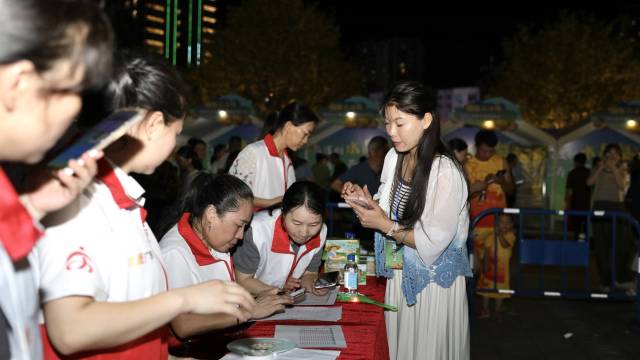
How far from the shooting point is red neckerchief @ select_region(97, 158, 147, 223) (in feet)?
5.02

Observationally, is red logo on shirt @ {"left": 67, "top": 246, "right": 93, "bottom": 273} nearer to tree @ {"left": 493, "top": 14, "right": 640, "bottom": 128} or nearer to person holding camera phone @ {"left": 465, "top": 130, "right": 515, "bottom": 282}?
person holding camera phone @ {"left": 465, "top": 130, "right": 515, "bottom": 282}

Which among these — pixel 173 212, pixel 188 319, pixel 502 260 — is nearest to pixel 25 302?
pixel 188 319

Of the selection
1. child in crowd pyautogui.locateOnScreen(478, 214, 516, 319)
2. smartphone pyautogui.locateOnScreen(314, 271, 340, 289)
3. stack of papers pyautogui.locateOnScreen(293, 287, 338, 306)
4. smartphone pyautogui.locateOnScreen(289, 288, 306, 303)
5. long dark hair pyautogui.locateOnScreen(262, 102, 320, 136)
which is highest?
long dark hair pyautogui.locateOnScreen(262, 102, 320, 136)

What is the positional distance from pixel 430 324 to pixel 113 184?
85.5 inches

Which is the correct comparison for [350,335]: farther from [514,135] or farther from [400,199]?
[514,135]

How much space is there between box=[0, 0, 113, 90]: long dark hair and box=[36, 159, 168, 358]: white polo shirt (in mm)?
329

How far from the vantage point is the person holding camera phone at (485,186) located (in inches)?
287

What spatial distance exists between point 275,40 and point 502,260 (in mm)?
22283

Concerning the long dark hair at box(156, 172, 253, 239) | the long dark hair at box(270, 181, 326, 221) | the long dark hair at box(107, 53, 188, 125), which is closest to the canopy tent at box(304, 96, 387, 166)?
the long dark hair at box(270, 181, 326, 221)

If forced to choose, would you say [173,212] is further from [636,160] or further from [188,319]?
Result: [636,160]

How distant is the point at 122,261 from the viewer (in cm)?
146

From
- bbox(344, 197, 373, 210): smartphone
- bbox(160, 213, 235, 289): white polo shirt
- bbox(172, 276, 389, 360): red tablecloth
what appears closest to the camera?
bbox(172, 276, 389, 360): red tablecloth

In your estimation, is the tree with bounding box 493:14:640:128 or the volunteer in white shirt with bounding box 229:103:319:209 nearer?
the volunteer in white shirt with bounding box 229:103:319:209

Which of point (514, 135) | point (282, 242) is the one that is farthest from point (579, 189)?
point (282, 242)
